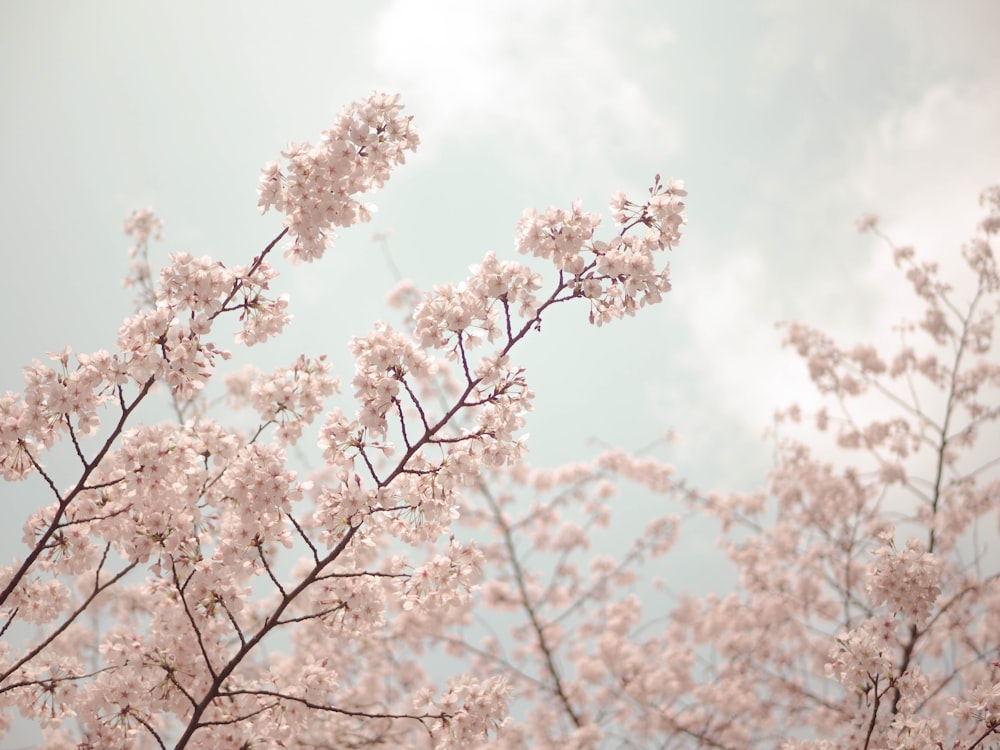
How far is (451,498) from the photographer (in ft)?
10.2

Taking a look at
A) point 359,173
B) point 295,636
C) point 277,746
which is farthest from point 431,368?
point 295,636

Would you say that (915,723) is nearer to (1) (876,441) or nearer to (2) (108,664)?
(2) (108,664)

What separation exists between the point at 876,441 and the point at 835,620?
10.1 ft

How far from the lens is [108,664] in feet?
11.0

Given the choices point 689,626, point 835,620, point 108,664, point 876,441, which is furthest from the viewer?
point 689,626

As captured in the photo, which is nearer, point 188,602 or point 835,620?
point 188,602

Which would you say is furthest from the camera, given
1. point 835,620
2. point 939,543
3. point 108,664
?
point 939,543

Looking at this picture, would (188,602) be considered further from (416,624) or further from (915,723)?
(416,624)

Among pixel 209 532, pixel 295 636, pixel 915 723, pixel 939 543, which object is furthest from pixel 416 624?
pixel 939 543

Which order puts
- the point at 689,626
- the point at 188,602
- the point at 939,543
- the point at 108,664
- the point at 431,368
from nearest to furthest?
the point at 431,368
the point at 188,602
the point at 108,664
the point at 939,543
the point at 689,626

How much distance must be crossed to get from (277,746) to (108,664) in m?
1.03

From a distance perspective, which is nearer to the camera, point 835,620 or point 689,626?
point 835,620

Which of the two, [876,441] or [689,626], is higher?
[876,441]

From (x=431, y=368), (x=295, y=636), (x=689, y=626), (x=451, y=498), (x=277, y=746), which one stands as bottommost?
(x=277, y=746)
